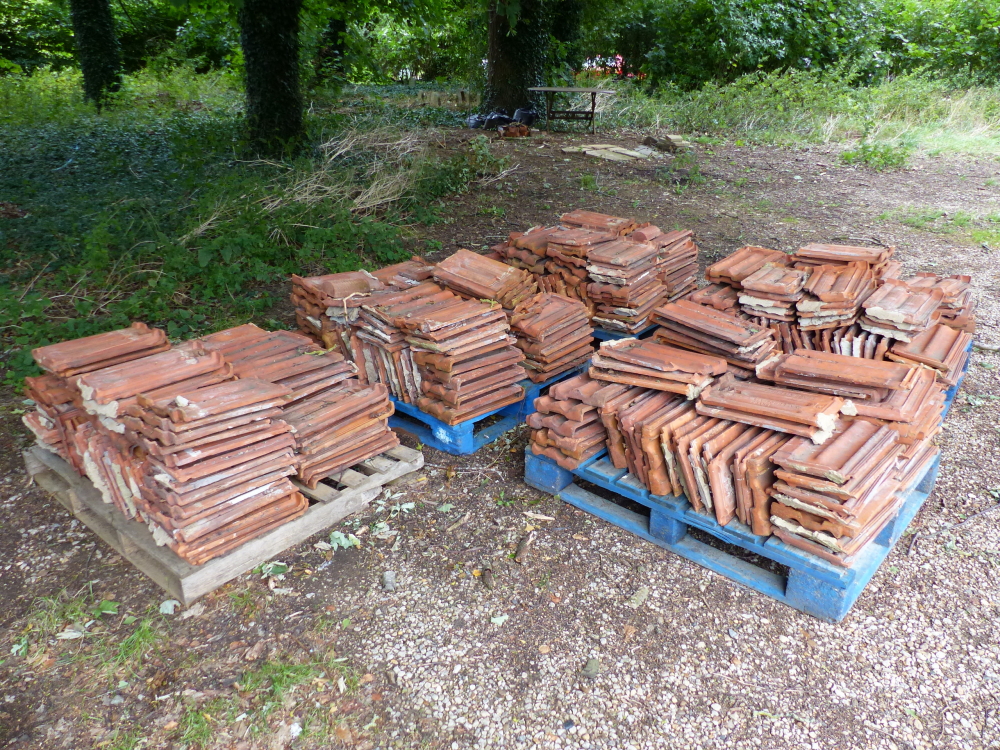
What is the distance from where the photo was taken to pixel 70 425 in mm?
3807

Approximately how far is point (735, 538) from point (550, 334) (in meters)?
2.05

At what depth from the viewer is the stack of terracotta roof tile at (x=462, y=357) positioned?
427cm

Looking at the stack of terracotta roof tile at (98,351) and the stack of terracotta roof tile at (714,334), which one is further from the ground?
the stack of terracotta roof tile at (98,351)

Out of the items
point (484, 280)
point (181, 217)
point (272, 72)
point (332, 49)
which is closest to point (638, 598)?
point (484, 280)

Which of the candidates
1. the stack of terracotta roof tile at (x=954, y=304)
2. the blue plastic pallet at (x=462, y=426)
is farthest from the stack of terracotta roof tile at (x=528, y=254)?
the stack of terracotta roof tile at (x=954, y=304)

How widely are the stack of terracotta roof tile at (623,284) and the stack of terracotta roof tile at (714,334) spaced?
2.24 feet

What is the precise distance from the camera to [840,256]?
5145 mm

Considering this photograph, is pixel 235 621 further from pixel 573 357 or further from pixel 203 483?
pixel 573 357

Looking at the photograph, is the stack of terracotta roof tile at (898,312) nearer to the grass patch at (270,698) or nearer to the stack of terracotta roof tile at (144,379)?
the grass patch at (270,698)

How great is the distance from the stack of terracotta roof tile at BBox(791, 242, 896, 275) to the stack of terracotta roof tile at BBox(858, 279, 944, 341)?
36 centimetres

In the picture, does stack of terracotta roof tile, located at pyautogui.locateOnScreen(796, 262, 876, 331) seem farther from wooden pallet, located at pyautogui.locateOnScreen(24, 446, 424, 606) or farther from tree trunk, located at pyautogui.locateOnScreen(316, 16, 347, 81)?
tree trunk, located at pyautogui.locateOnScreen(316, 16, 347, 81)

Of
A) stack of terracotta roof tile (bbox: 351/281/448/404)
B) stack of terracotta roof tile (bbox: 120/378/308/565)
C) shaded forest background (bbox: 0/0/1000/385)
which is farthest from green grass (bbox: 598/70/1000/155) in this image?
stack of terracotta roof tile (bbox: 120/378/308/565)

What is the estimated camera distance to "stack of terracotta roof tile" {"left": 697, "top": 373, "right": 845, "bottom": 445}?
3.25m

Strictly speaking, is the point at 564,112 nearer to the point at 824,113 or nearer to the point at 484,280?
the point at 824,113
